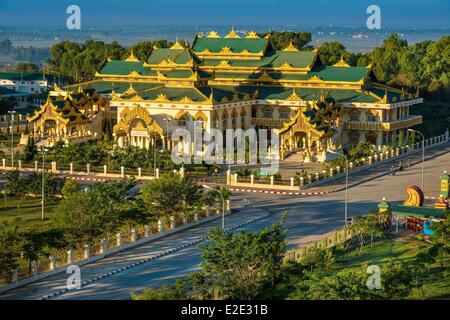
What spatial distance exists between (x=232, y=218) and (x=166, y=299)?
17479 mm

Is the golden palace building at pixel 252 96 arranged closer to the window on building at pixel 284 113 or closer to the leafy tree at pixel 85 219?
the window on building at pixel 284 113

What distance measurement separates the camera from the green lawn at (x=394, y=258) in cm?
3322

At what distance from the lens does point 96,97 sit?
7288cm

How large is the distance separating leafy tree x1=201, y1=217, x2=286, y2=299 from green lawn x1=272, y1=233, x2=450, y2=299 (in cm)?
73

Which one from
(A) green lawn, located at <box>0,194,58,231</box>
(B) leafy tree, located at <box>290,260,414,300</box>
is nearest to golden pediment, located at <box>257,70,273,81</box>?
(A) green lawn, located at <box>0,194,58,231</box>

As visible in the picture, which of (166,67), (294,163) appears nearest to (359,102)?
(294,163)

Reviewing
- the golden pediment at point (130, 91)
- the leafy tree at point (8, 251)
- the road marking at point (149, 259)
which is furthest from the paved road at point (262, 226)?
the golden pediment at point (130, 91)

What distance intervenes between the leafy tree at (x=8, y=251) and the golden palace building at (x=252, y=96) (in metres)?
30.9

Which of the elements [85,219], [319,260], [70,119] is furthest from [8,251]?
[70,119]

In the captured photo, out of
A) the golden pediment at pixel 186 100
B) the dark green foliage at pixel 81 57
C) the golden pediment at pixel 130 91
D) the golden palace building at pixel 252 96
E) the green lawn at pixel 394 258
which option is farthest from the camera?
the dark green foliage at pixel 81 57

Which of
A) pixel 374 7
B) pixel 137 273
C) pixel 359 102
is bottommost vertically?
pixel 137 273

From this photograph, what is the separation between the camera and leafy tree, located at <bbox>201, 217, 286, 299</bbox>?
32.4 m

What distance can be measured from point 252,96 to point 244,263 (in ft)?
130
